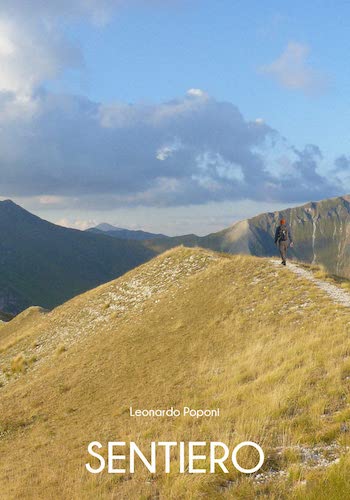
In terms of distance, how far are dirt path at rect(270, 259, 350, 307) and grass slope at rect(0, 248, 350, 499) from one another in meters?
0.71

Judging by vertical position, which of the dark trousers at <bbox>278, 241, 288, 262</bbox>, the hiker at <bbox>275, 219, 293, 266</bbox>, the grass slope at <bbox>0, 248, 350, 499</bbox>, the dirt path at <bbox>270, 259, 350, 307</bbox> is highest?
the hiker at <bbox>275, 219, 293, 266</bbox>

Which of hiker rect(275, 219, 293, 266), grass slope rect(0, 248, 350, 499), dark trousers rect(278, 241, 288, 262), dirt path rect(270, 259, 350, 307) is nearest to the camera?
grass slope rect(0, 248, 350, 499)

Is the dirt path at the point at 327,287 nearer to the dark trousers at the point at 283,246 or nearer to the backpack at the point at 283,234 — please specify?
the dark trousers at the point at 283,246

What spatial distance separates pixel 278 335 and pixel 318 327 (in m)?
1.98

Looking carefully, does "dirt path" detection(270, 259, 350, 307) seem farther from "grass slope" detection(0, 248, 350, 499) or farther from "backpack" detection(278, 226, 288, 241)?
"backpack" detection(278, 226, 288, 241)

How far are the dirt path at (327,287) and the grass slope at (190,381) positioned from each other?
0.71 meters

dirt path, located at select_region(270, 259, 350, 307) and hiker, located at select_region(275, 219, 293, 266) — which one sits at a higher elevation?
hiker, located at select_region(275, 219, 293, 266)

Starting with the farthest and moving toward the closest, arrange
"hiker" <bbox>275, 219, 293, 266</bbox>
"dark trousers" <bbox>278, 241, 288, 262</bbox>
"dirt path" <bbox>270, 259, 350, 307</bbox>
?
"dark trousers" <bbox>278, 241, 288, 262</bbox> < "hiker" <bbox>275, 219, 293, 266</bbox> < "dirt path" <bbox>270, 259, 350, 307</bbox>

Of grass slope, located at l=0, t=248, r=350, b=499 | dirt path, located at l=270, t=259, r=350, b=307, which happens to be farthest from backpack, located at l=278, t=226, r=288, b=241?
dirt path, located at l=270, t=259, r=350, b=307

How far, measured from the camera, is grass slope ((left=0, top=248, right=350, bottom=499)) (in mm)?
9266

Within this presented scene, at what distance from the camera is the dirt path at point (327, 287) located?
71.1 feet

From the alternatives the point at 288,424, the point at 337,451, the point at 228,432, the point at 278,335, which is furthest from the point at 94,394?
the point at 337,451

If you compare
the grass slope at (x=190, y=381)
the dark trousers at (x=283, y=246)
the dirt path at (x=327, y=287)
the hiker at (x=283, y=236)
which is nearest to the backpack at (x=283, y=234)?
the hiker at (x=283, y=236)

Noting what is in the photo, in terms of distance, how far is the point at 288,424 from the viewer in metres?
10.4
